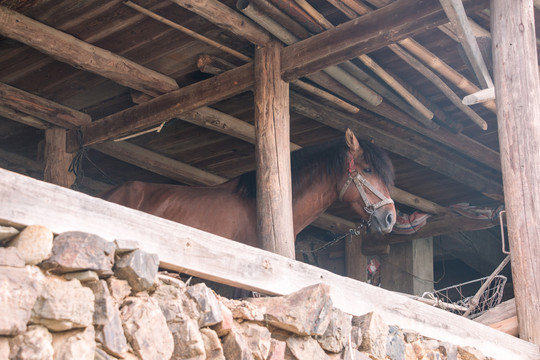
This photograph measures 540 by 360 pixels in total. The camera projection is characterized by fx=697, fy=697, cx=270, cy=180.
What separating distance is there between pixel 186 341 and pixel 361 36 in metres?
2.75

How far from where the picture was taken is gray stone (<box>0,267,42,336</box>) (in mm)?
2393

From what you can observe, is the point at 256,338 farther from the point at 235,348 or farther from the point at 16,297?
the point at 16,297

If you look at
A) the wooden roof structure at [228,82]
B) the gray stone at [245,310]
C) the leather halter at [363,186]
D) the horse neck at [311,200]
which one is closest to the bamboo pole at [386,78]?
the wooden roof structure at [228,82]

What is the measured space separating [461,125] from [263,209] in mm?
2923

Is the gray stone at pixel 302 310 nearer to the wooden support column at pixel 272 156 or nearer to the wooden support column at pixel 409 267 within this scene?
the wooden support column at pixel 272 156

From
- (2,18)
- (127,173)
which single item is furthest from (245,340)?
(127,173)

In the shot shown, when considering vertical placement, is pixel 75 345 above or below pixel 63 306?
below

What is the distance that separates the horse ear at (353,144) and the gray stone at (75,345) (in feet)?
12.2

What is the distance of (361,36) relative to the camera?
16.2 feet

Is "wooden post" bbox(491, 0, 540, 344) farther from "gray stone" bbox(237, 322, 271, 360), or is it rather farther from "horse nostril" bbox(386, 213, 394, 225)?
"gray stone" bbox(237, 322, 271, 360)

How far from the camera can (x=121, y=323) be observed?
2818mm

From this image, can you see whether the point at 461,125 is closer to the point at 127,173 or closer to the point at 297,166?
the point at 297,166

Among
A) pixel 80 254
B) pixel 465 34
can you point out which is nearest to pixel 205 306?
pixel 80 254

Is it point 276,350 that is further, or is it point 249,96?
point 249,96
